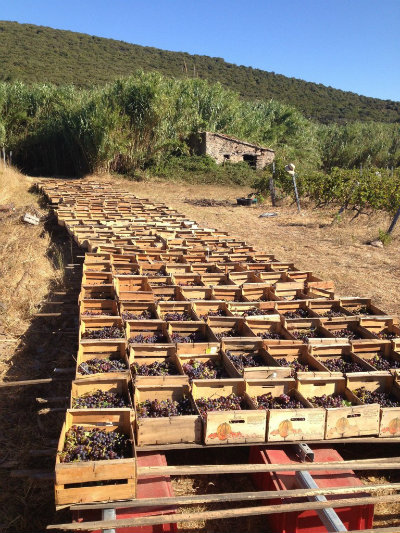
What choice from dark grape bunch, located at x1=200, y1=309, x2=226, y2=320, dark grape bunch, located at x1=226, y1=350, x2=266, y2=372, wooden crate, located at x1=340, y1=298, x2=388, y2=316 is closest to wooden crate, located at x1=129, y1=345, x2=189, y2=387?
dark grape bunch, located at x1=226, y1=350, x2=266, y2=372

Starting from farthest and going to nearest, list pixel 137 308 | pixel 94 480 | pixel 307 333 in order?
1. pixel 137 308
2. pixel 307 333
3. pixel 94 480

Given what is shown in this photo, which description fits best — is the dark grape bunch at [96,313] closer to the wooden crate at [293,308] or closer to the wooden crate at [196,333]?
the wooden crate at [196,333]

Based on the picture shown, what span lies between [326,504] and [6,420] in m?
2.69

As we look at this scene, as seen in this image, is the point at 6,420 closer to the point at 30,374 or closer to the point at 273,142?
the point at 30,374

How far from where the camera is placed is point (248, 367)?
4.20 m

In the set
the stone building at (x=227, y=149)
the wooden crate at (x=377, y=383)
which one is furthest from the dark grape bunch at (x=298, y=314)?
the stone building at (x=227, y=149)

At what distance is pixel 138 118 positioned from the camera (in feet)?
66.7

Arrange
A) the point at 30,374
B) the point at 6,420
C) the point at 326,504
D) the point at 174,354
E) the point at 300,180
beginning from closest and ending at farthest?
the point at 326,504, the point at 6,420, the point at 174,354, the point at 30,374, the point at 300,180

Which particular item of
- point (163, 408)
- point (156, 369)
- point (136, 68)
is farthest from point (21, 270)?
point (136, 68)

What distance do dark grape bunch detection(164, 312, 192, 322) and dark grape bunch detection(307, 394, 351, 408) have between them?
1.71 metres

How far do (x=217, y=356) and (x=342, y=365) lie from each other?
1186 mm

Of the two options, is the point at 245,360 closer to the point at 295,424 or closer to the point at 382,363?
the point at 295,424

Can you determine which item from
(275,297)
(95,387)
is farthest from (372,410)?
(275,297)

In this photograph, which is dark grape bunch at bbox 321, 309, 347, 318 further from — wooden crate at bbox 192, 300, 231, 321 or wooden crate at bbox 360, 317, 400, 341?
wooden crate at bbox 192, 300, 231, 321
